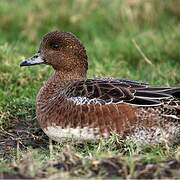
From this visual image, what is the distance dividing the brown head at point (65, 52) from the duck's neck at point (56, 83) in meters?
0.03

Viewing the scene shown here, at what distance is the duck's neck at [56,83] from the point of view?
5.60 meters

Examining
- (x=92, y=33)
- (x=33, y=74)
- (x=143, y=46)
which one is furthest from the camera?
(x=92, y=33)

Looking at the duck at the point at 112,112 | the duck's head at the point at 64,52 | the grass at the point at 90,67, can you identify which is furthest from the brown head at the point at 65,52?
the grass at the point at 90,67

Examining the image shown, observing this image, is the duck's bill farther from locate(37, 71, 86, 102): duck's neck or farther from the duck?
the duck

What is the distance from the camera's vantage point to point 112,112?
5113 millimetres

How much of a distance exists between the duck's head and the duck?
0.34 m

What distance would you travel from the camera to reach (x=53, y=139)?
211 inches

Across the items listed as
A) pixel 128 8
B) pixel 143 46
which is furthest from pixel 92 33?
pixel 143 46

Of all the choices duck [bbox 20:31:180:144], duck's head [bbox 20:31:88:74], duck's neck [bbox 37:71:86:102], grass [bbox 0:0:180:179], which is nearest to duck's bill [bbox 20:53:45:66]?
duck's head [bbox 20:31:88:74]

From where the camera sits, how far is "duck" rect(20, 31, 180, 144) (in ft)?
16.7

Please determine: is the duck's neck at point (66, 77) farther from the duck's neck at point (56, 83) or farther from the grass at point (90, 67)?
the grass at point (90, 67)

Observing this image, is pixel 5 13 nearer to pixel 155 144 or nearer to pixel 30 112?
pixel 30 112

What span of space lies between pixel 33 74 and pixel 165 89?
196 cm

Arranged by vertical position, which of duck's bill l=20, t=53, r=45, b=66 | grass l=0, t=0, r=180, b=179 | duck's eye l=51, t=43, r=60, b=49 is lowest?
grass l=0, t=0, r=180, b=179
